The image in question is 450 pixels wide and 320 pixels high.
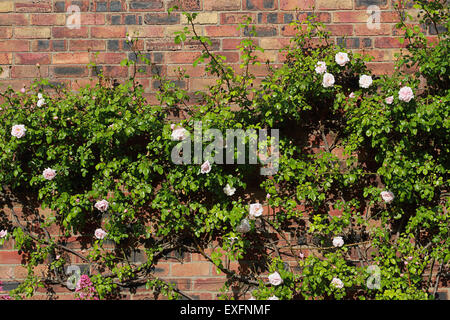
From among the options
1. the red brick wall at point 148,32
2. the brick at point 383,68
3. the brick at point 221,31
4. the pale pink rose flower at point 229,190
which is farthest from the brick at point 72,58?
the brick at point 383,68

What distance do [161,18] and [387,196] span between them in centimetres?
172

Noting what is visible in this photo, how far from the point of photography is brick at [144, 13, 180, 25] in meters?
2.50

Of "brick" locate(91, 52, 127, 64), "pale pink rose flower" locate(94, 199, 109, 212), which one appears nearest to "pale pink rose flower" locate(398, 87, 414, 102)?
"brick" locate(91, 52, 127, 64)

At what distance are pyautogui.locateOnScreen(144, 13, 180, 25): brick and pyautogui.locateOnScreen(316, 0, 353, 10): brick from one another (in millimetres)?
883

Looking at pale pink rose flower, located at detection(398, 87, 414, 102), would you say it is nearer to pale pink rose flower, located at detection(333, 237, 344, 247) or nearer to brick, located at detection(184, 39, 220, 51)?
pale pink rose flower, located at detection(333, 237, 344, 247)

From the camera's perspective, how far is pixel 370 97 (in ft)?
8.15

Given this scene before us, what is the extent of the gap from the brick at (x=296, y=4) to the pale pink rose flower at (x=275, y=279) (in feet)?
5.26

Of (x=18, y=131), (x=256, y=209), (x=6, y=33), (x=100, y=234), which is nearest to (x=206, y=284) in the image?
(x=256, y=209)

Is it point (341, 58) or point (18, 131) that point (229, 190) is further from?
point (18, 131)

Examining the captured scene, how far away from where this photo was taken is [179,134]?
222 cm

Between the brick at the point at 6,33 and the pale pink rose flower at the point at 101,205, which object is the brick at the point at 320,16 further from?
the brick at the point at 6,33

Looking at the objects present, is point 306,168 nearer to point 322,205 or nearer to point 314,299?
point 322,205

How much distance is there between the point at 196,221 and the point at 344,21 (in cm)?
153

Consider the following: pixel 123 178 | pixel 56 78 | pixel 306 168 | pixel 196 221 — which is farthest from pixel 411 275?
pixel 56 78
